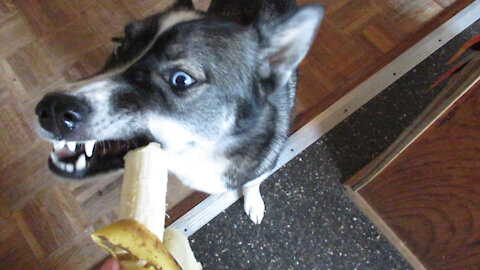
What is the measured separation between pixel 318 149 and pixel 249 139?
2.44 ft

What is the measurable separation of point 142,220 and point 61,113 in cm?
34

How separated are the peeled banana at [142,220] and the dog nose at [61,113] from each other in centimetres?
16

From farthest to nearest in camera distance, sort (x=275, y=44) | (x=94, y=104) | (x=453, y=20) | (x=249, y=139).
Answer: (x=453, y=20)
(x=249, y=139)
(x=275, y=44)
(x=94, y=104)

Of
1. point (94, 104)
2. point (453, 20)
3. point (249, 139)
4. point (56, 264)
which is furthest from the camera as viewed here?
point (453, 20)

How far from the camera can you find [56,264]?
171cm

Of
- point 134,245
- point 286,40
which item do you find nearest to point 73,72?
point 286,40

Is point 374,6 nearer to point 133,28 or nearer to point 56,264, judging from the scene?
point 133,28

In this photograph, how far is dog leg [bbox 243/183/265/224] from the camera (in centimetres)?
172

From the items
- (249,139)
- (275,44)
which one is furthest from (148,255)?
(275,44)

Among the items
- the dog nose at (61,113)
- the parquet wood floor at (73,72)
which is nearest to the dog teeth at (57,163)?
the dog nose at (61,113)

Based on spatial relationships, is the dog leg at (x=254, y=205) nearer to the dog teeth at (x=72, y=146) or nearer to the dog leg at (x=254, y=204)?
the dog leg at (x=254, y=204)

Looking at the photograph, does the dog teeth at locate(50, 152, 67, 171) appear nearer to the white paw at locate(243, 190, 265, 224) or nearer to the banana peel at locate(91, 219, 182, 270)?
the banana peel at locate(91, 219, 182, 270)

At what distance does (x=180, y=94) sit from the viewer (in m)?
1.05

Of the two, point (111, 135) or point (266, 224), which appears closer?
point (111, 135)
